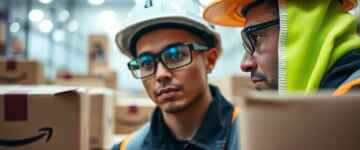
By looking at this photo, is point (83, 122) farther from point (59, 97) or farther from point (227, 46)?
point (227, 46)

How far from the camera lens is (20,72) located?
2.51 meters

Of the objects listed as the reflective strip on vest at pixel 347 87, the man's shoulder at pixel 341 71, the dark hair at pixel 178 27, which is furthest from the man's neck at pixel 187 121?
the reflective strip on vest at pixel 347 87

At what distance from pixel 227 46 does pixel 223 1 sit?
1086 centimetres

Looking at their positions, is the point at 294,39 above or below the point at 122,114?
above

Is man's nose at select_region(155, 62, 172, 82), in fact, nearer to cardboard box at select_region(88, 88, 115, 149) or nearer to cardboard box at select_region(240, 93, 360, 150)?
cardboard box at select_region(88, 88, 115, 149)

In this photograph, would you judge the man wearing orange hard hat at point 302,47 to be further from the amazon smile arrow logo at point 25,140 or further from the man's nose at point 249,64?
the amazon smile arrow logo at point 25,140

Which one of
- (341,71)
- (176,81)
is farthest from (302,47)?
(176,81)

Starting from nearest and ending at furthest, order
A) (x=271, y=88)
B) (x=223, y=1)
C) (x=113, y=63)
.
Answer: (x=271, y=88) < (x=223, y=1) < (x=113, y=63)

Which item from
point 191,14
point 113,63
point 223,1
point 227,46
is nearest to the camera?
point 223,1

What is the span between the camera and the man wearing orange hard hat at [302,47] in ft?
2.96

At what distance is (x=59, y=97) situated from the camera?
3.70 feet

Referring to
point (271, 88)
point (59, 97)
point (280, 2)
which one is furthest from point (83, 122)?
point (280, 2)

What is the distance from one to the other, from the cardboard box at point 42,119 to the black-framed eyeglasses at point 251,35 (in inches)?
20.6

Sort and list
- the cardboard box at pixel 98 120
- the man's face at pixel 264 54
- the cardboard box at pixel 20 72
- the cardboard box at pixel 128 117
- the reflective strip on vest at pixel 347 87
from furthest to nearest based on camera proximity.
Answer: the cardboard box at pixel 128 117 < the cardboard box at pixel 20 72 < the cardboard box at pixel 98 120 < the man's face at pixel 264 54 < the reflective strip on vest at pixel 347 87
